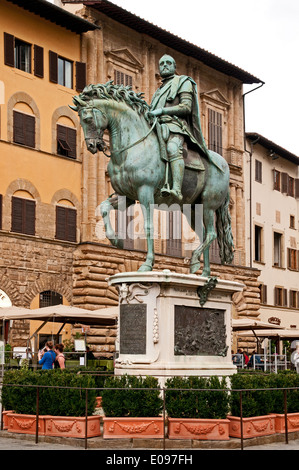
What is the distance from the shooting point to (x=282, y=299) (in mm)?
46062

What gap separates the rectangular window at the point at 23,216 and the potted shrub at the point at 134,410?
1841cm

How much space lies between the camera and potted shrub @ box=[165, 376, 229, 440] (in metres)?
9.92

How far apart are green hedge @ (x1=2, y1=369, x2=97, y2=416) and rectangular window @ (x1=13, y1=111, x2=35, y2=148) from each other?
59.6 feet

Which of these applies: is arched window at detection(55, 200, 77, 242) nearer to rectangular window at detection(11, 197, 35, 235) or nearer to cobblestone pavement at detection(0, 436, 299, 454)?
rectangular window at detection(11, 197, 35, 235)

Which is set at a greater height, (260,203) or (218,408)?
(260,203)

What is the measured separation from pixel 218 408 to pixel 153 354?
55.3 inches

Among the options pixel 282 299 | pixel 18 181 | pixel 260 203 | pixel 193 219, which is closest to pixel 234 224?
pixel 260 203

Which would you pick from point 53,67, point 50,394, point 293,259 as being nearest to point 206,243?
point 50,394

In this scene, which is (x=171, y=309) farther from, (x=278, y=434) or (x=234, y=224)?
(x=234, y=224)

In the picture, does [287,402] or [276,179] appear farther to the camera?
[276,179]

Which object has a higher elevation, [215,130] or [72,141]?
[215,130]

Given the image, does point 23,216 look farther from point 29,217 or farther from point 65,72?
point 65,72

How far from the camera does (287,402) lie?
11445 mm

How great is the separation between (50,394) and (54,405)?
6.3 inches
